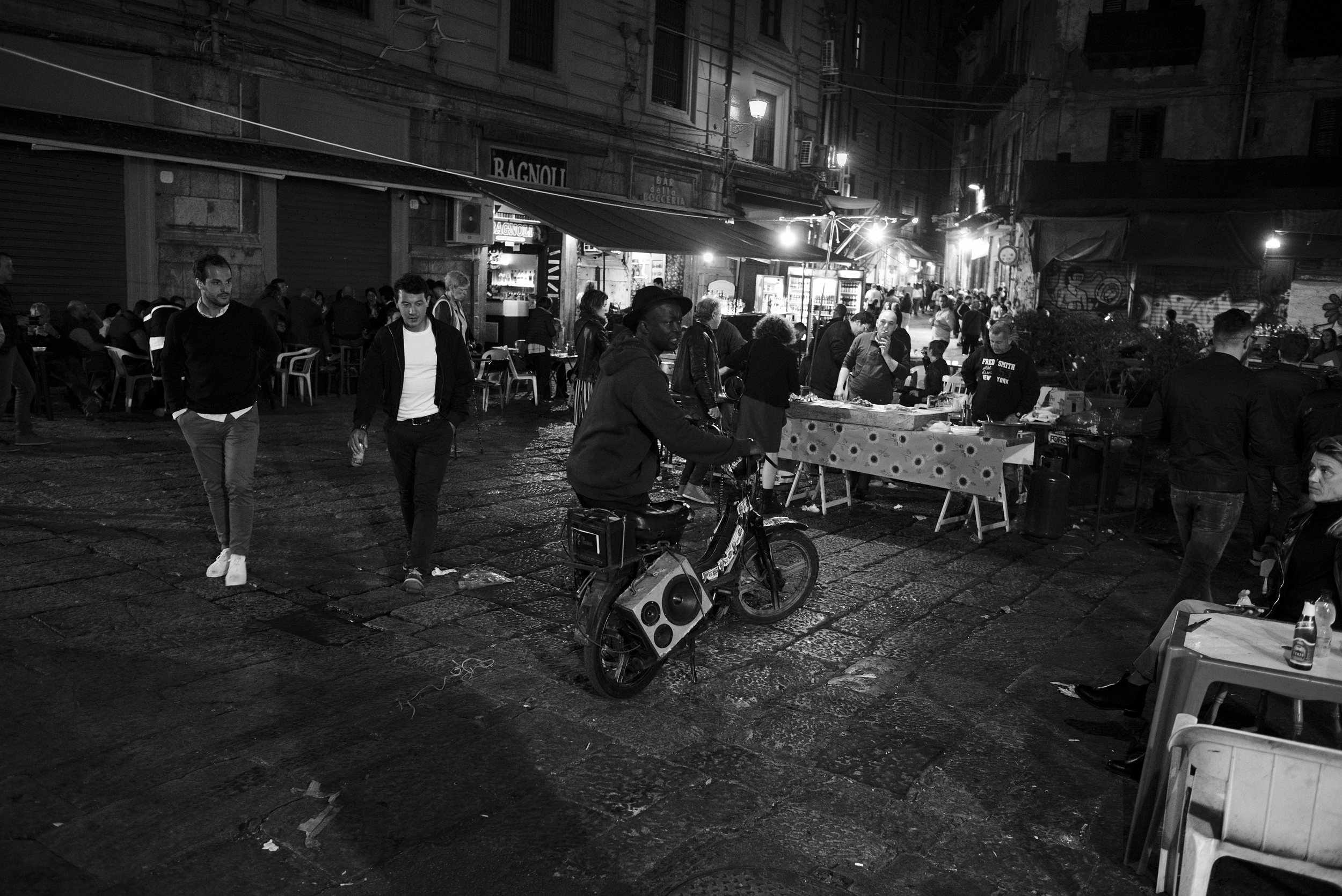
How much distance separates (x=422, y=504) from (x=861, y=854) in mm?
3523

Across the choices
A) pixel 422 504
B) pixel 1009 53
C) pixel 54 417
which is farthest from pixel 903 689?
pixel 1009 53

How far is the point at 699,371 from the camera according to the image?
9109 millimetres

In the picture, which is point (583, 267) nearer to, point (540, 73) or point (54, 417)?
point (540, 73)

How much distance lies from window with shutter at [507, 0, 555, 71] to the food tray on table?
1156 centimetres

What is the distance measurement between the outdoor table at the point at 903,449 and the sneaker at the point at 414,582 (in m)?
3.95

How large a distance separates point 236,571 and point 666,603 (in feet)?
9.49

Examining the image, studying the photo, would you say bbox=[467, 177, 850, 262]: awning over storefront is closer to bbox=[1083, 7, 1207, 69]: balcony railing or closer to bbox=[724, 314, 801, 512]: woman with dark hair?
bbox=[724, 314, 801, 512]: woman with dark hair

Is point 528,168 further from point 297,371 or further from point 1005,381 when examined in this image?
point 1005,381

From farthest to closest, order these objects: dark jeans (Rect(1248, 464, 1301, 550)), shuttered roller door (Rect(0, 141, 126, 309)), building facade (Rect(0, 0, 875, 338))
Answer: building facade (Rect(0, 0, 875, 338)) < shuttered roller door (Rect(0, 141, 126, 309)) < dark jeans (Rect(1248, 464, 1301, 550))

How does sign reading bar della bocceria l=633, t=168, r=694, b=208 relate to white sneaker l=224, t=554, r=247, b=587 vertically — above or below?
above

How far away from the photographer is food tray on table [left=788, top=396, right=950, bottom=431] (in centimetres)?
853

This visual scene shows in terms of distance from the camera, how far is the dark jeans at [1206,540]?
17.4 ft

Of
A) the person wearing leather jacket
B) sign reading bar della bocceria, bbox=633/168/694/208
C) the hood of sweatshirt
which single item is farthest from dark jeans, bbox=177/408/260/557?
sign reading bar della bocceria, bbox=633/168/694/208

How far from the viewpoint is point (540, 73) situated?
724 inches
